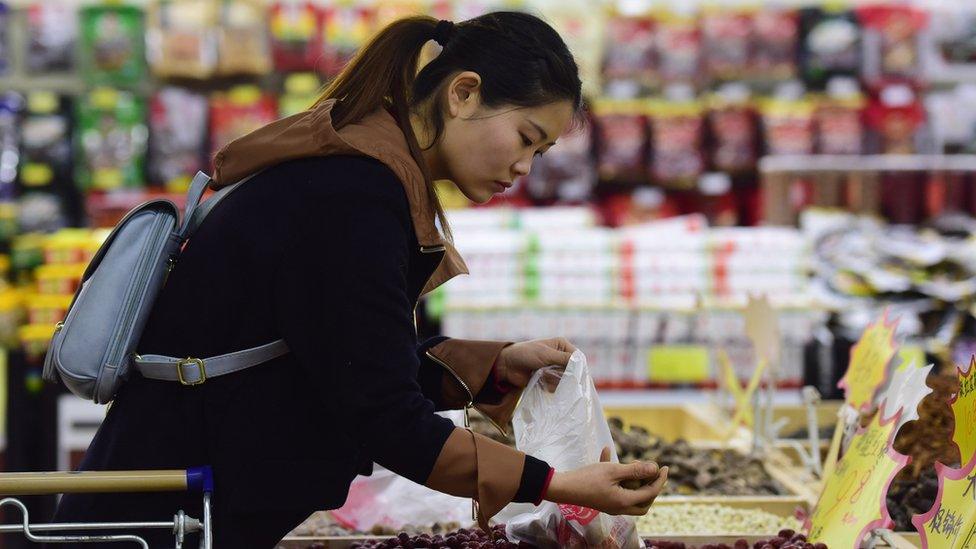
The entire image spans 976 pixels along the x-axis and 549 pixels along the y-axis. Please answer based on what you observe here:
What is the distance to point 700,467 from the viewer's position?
2697 mm

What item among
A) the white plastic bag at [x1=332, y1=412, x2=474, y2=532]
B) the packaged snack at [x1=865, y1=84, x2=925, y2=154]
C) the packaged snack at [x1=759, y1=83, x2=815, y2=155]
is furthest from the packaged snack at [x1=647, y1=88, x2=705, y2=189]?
the white plastic bag at [x1=332, y1=412, x2=474, y2=532]

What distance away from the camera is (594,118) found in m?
5.72

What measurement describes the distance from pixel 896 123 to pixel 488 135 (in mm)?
4644

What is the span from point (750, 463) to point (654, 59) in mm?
3370

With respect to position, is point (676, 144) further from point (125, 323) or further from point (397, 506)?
point (125, 323)

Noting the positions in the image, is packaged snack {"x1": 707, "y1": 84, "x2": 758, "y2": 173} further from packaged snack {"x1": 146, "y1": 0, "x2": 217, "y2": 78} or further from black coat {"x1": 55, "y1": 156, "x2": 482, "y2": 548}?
black coat {"x1": 55, "y1": 156, "x2": 482, "y2": 548}

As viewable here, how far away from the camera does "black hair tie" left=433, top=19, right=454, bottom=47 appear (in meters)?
1.57

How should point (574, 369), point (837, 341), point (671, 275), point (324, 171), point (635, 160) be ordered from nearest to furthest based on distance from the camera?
point (324, 171) < point (574, 369) < point (837, 341) < point (671, 275) < point (635, 160)

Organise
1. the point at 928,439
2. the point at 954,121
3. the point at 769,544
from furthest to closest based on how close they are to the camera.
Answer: the point at 954,121
the point at 928,439
the point at 769,544

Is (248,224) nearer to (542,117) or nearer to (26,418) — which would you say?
(542,117)

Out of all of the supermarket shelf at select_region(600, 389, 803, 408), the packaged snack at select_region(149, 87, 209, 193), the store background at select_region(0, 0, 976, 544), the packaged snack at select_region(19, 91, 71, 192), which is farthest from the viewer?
the packaged snack at select_region(149, 87, 209, 193)

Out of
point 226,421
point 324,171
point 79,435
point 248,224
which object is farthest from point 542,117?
point 79,435

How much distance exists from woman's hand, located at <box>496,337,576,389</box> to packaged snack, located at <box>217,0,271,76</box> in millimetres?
4166

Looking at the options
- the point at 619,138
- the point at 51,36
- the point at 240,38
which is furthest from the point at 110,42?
the point at 619,138
